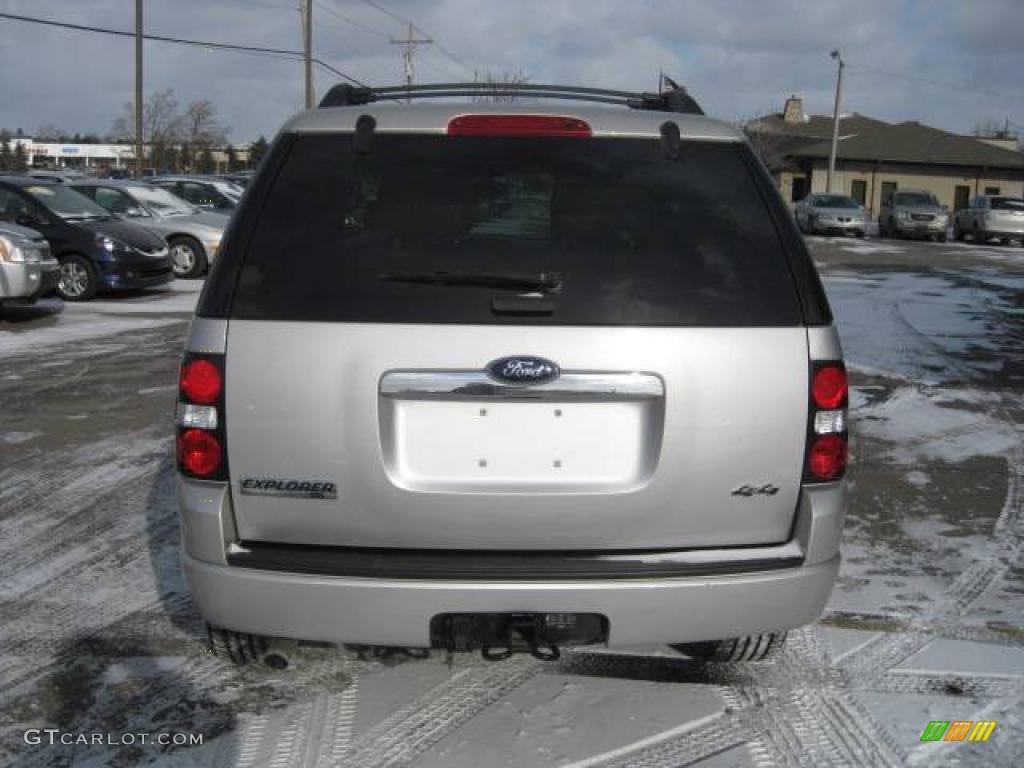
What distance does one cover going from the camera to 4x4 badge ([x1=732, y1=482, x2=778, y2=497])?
2846 mm

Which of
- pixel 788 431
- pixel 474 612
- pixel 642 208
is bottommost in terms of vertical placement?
pixel 474 612

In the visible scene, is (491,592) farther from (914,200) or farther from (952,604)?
(914,200)

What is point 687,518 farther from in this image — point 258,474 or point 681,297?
point 258,474

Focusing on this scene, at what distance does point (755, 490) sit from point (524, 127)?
48.5 inches

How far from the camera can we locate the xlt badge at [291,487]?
2803 mm

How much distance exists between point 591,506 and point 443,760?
36.8 inches

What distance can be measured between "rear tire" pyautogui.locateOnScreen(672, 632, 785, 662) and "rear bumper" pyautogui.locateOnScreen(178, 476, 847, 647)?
515mm

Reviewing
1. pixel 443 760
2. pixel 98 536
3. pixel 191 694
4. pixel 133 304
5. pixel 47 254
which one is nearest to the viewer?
pixel 443 760

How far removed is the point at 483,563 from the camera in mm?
2836

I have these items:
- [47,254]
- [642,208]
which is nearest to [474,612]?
[642,208]

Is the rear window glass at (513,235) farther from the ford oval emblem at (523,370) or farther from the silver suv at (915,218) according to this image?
the silver suv at (915,218)

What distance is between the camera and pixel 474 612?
9.26 feet

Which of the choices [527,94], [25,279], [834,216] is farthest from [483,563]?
[834,216]

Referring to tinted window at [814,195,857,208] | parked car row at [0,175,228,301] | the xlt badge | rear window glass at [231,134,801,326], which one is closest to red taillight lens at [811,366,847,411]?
rear window glass at [231,134,801,326]
